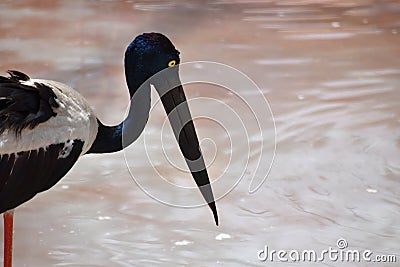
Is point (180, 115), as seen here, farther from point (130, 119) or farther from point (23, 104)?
point (23, 104)

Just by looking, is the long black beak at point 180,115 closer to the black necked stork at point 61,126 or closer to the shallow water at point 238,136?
the black necked stork at point 61,126

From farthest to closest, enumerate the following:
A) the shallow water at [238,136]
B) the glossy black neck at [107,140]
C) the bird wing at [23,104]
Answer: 1. the shallow water at [238,136]
2. the glossy black neck at [107,140]
3. the bird wing at [23,104]

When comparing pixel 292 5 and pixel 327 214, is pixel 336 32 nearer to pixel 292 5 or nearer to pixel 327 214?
pixel 292 5

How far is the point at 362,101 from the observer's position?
606cm

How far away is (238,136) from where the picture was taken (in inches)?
221

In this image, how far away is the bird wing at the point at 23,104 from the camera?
139 inches

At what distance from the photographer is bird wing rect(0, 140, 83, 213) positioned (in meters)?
3.57

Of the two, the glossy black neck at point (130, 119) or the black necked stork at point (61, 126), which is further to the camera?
the glossy black neck at point (130, 119)

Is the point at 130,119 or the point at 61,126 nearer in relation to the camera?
the point at 61,126

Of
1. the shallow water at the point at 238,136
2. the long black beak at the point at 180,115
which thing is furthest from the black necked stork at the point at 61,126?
the shallow water at the point at 238,136

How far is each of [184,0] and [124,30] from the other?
0.96m

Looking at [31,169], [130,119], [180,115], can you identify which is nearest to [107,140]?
[130,119]

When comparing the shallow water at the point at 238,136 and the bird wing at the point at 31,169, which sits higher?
the bird wing at the point at 31,169

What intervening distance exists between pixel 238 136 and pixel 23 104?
→ 7.41ft
